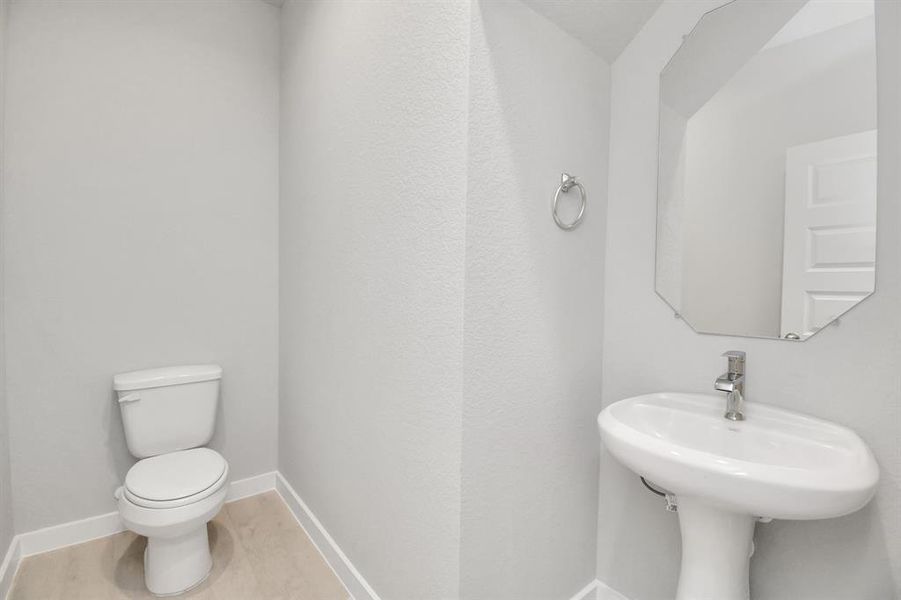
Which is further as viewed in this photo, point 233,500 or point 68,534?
point 233,500

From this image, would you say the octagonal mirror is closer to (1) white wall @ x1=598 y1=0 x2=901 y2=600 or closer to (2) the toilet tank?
(1) white wall @ x1=598 y1=0 x2=901 y2=600

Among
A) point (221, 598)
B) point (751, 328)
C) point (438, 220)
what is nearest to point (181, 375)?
point (221, 598)

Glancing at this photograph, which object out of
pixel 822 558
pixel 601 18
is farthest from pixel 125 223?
pixel 822 558

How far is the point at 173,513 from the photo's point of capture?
1.45m

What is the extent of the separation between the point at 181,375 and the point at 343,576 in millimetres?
1088

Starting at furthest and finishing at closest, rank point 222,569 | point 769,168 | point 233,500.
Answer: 1. point 233,500
2. point 222,569
3. point 769,168

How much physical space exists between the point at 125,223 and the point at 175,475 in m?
1.11

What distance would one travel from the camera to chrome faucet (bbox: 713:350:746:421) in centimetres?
109

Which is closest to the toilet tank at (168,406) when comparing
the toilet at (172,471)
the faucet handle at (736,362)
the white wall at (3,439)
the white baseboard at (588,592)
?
the toilet at (172,471)

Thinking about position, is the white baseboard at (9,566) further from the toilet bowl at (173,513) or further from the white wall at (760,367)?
the white wall at (760,367)

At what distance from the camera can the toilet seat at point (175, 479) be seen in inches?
57.9

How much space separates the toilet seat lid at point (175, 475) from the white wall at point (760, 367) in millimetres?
1456

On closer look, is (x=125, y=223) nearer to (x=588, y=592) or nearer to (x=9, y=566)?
(x=9, y=566)

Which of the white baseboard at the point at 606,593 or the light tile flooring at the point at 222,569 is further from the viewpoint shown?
the light tile flooring at the point at 222,569
